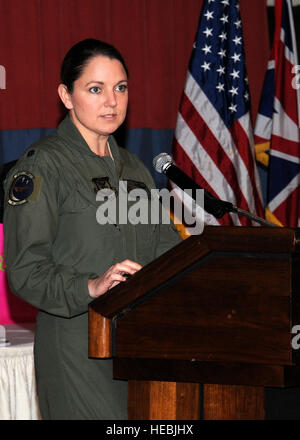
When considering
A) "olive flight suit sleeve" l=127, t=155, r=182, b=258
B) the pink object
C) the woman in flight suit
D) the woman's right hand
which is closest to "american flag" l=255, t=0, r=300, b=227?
the pink object

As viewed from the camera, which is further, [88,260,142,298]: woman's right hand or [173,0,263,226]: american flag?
[173,0,263,226]: american flag

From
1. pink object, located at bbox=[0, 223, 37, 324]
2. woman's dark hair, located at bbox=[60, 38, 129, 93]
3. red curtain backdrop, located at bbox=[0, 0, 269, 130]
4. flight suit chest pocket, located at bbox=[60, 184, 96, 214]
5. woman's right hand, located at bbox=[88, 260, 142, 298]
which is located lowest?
pink object, located at bbox=[0, 223, 37, 324]

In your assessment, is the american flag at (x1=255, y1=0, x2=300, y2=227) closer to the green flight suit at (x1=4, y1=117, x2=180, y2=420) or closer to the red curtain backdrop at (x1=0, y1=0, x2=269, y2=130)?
the red curtain backdrop at (x1=0, y1=0, x2=269, y2=130)

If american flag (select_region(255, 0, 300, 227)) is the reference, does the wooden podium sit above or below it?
below

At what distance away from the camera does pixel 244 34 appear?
4.39 m

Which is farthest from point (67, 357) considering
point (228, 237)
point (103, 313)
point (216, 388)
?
point (228, 237)

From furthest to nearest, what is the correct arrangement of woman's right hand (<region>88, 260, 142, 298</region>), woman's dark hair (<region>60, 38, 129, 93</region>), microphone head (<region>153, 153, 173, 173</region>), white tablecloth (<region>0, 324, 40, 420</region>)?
white tablecloth (<region>0, 324, 40, 420</region>) < woman's dark hair (<region>60, 38, 129, 93</region>) < microphone head (<region>153, 153, 173, 173</region>) < woman's right hand (<region>88, 260, 142, 298</region>)

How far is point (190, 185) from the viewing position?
1509mm

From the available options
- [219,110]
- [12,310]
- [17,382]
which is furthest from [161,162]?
[219,110]

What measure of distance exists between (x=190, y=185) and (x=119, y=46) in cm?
282

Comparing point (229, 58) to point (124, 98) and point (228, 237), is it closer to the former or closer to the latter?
point (124, 98)

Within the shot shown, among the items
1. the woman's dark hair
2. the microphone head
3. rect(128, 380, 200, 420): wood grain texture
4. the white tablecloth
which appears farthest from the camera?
the white tablecloth

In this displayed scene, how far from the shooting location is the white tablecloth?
2633 mm

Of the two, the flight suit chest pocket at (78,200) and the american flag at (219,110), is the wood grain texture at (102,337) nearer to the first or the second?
the flight suit chest pocket at (78,200)
